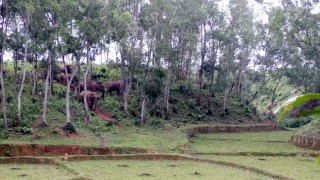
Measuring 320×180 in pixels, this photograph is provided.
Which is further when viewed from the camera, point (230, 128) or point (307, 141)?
point (230, 128)

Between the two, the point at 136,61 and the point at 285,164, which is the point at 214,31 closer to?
the point at 136,61

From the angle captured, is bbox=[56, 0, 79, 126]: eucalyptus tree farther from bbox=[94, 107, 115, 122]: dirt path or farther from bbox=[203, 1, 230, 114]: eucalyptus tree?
bbox=[203, 1, 230, 114]: eucalyptus tree

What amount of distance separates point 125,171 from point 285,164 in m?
8.26

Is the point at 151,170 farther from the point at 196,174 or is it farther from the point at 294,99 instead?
the point at 294,99

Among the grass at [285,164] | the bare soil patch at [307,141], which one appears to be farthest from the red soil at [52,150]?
the bare soil patch at [307,141]

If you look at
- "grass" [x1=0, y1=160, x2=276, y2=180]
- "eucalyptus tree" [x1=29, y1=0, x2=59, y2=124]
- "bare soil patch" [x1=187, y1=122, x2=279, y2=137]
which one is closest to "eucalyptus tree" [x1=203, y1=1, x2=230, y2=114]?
"bare soil patch" [x1=187, y1=122, x2=279, y2=137]

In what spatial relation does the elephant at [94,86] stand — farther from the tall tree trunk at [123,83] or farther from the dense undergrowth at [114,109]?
the tall tree trunk at [123,83]

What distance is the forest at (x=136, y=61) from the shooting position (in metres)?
24.8

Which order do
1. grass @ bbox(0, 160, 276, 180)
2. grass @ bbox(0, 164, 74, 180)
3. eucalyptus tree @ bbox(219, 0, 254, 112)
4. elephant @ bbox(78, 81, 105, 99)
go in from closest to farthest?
grass @ bbox(0, 164, 74, 180)
grass @ bbox(0, 160, 276, 180)
elephant @ bbox(78, 81, 105, 99)
eucalyptus tree @ bbox(219, 0, 254, 112)

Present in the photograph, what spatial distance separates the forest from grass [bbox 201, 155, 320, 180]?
2278 mm

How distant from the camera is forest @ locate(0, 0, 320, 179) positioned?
24.8 metres

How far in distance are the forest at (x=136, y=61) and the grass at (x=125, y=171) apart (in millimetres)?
3392

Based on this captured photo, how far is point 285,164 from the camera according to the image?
21.8 metres

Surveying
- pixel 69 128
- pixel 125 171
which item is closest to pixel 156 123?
pixel 69 128
